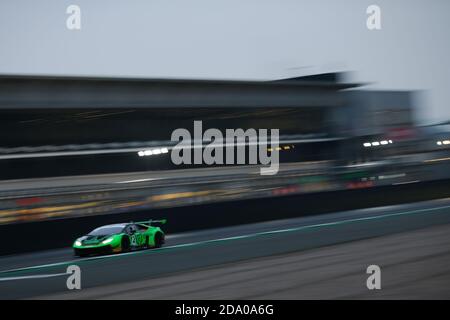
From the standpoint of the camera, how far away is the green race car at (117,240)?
14.8 metres

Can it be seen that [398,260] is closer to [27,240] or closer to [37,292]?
[37,292]

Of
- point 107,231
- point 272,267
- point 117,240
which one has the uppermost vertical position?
point 107,231

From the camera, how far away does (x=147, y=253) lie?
38.0 ft

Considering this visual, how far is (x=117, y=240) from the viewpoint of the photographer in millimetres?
14953

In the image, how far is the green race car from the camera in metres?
14.8

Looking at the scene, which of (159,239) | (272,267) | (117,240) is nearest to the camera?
(272,267)

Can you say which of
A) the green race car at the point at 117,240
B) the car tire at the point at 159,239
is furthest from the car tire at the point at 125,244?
the car tire at the point at 159,239

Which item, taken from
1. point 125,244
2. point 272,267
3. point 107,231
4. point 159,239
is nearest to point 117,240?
point 125,244

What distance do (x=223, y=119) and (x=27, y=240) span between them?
24776 mm

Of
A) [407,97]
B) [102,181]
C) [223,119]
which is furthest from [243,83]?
[407,97]

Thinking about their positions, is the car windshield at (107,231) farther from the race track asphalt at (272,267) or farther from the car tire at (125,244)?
the race track asphalt at (272,267)

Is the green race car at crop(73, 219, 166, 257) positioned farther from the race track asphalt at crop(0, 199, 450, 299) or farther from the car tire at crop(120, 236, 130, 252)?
the race track asphalt at crop(0, 199, 450, 299)

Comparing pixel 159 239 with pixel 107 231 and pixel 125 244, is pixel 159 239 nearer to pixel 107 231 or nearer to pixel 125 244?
pixel 125 244

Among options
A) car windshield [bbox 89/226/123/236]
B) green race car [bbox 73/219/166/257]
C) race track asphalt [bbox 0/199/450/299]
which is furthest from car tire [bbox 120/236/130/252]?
race track asphalt [bbox 0/199/450/299]
